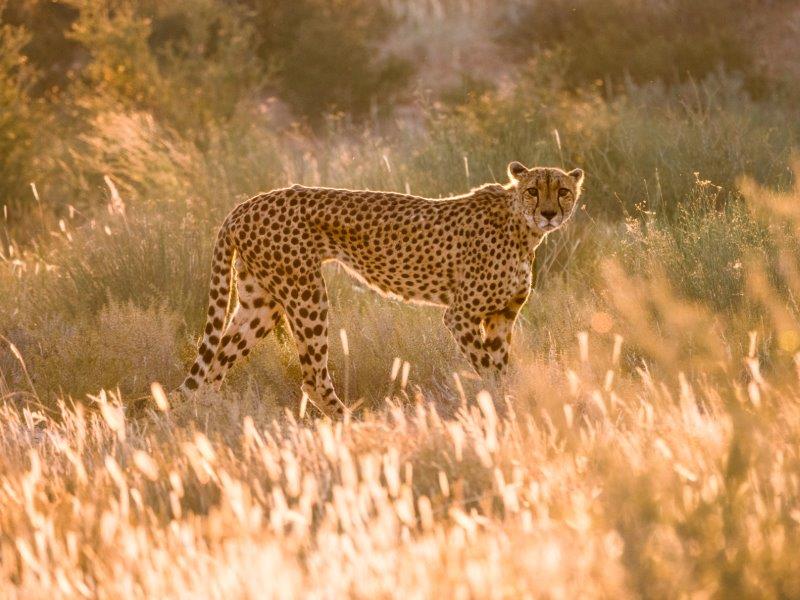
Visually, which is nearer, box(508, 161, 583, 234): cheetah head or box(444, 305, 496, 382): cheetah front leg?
box(508, 161, 583, 234): cheetah head

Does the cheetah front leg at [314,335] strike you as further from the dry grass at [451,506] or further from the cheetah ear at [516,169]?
the cheetah ear at [516,169]

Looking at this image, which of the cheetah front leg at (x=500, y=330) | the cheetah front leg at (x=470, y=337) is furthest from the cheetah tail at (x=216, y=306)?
the cheetah front leg at (x=500, y=330)

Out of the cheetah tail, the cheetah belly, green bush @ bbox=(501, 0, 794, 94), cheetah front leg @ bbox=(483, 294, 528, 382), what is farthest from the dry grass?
green bush @ bbox=(501, 0, 794, 94)

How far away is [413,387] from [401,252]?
568mm

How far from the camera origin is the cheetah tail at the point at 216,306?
18.2ft

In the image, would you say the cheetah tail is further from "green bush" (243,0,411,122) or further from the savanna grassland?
"green bush" (243,0,411,122)

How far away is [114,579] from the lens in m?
3.03

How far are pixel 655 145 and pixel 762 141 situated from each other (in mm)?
734

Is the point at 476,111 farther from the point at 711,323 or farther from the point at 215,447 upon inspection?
the point at 215,447

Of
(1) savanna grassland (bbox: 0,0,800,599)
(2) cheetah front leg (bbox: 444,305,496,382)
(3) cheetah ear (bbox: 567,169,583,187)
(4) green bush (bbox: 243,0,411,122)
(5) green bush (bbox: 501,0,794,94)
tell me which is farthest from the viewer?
(4) green bush (bbox: 243,0,411,122)

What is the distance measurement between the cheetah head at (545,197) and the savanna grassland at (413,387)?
542mm

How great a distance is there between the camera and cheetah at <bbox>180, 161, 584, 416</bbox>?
531 cm

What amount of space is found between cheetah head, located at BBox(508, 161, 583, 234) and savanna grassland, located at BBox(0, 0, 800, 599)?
0.54 metres

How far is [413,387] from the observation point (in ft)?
17.8
